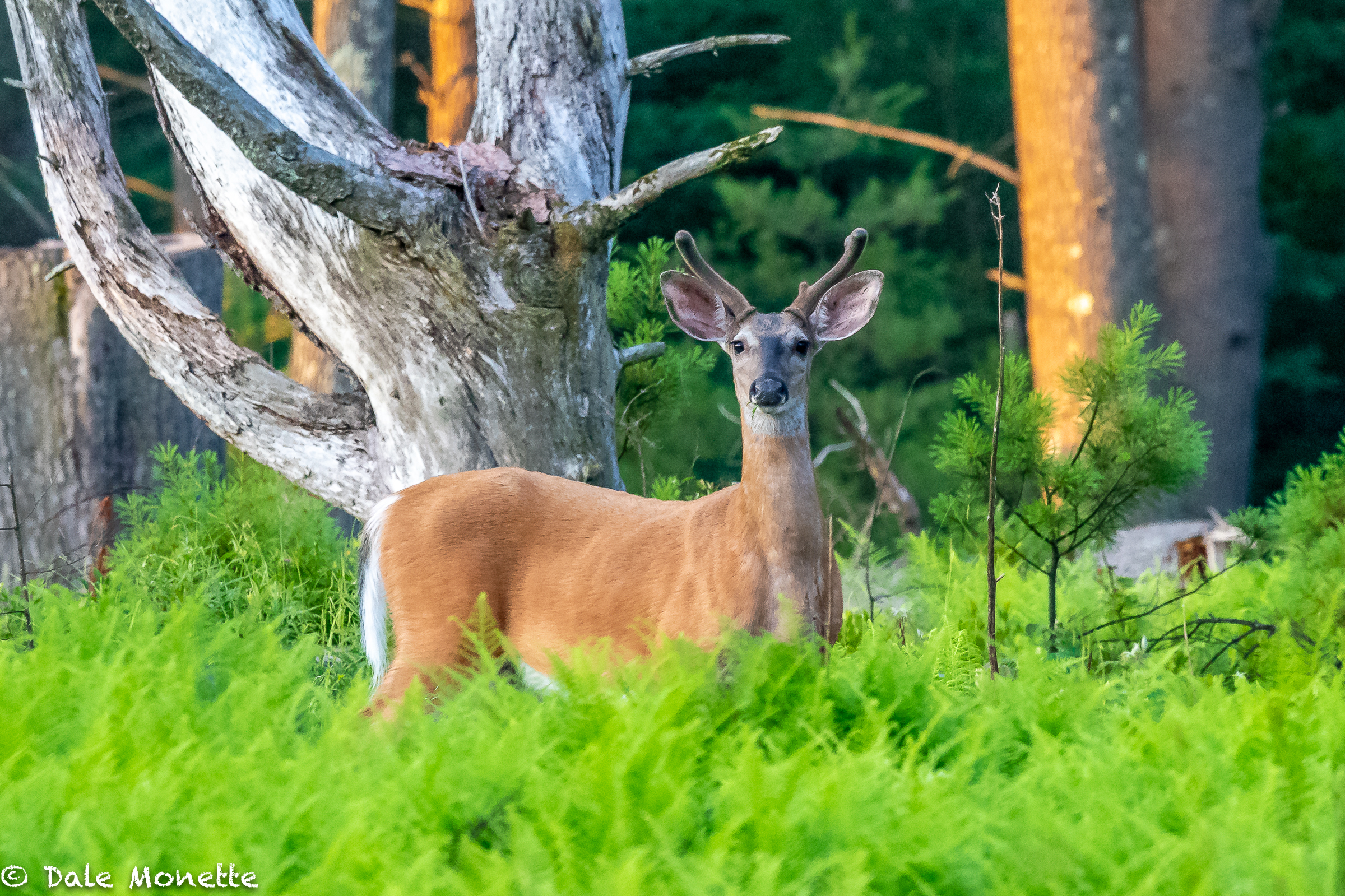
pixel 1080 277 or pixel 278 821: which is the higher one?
pixel 1080 277

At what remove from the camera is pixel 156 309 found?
442 cm

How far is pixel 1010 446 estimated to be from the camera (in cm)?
414

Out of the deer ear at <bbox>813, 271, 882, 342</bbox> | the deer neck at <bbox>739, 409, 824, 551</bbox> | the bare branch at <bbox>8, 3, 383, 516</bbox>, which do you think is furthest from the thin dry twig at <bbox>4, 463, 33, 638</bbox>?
the deer ear at <bbox>813, 271, 882, 342</bbox>

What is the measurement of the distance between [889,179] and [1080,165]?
581 centimetres

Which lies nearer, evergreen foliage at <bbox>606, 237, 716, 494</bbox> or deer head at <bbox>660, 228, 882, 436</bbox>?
deer head at <bbox>660, 228, 882, 436</bbox>

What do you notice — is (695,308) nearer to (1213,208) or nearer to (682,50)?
(682,50)

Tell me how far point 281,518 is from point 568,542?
6.12 ft

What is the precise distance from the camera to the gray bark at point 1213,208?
9195 mm

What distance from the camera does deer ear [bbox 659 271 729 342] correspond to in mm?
3449

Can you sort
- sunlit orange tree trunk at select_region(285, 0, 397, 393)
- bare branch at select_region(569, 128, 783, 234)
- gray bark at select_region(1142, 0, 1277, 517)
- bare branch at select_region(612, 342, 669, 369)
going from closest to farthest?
bare branch at select_region(569, 128, 783, 234)
bare branch at select_region(612, 342, 669, 369)
sunlit orange tree trunk at select_region(285, 0, 397, 393)
gray bark at select_region(1142, 0, 1277, 517)

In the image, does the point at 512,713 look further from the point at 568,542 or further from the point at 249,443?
the point at 249,443

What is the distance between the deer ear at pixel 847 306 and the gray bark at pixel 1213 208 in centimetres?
639

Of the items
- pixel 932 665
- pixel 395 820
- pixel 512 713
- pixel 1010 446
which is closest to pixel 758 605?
pixel 932 665

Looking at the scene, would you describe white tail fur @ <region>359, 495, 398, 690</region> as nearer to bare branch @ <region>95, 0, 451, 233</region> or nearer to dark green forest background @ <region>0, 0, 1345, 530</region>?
bare branch @ <region>95, 0, 451, 233</region>
